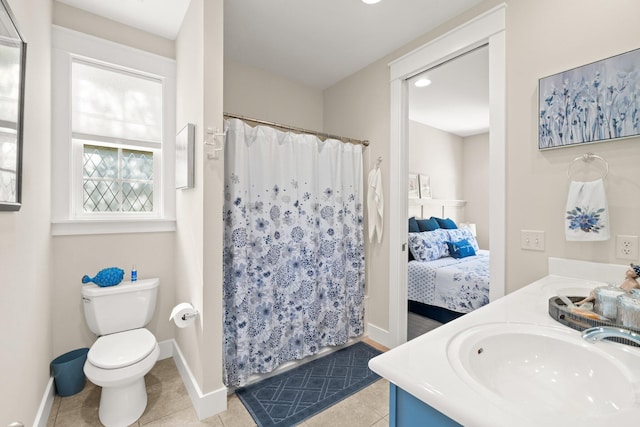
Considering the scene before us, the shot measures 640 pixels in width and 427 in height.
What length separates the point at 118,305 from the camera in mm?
1970

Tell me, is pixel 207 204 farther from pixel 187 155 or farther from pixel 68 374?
pixel 68 374

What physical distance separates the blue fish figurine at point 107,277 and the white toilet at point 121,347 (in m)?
0.04

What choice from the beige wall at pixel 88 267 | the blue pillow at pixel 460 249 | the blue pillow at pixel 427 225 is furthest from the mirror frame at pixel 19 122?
the blue pillow at pixel 460 249

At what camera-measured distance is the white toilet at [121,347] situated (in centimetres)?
155

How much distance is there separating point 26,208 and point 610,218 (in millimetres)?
2787

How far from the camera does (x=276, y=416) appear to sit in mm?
1693

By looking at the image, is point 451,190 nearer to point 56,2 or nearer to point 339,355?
point 339,355

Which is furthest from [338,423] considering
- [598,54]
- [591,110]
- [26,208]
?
[598,54]

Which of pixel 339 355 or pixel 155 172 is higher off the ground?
pixel 155 172

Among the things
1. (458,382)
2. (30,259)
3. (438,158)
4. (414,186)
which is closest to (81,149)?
(30,259)

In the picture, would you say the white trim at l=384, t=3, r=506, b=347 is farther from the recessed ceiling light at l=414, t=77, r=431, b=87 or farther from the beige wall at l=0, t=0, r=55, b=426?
the beige wall at l=0, t=0, r=55, b=426

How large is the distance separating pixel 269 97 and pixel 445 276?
8.47 ft

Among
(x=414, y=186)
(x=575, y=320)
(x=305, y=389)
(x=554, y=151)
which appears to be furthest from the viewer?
(x=414, y=186)

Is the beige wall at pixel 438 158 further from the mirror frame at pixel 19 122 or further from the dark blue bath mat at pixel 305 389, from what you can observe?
the mirror frame at pixel 19 122
